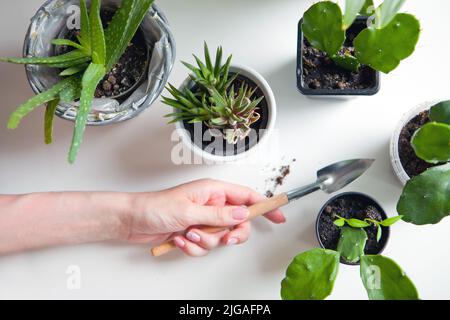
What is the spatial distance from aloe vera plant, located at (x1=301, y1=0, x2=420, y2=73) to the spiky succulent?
0.14m

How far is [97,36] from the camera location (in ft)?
2.34

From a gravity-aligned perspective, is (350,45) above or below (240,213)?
above

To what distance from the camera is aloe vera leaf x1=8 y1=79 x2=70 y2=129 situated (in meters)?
0.66

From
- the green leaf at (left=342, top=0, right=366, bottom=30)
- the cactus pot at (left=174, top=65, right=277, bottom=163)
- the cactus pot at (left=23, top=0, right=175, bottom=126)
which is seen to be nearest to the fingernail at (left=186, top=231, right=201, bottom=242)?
the cactus pot at (left=174, top=65, right=277, bottom=163)

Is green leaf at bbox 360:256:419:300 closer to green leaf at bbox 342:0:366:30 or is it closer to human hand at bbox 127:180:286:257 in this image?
human hand at bbox 127:180:286:257

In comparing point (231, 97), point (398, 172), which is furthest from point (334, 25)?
point (398, 172)

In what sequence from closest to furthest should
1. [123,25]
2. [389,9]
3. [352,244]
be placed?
[389,9], [123,25], [352,244]

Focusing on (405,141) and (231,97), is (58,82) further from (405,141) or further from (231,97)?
(405,141)

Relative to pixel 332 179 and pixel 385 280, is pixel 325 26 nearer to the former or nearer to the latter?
pixel 332 179

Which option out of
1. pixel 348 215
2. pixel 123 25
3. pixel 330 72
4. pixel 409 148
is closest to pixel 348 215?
pixel 348 215

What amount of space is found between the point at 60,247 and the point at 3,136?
0.80 ft

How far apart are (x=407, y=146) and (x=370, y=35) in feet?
0.79

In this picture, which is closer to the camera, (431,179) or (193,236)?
(431,179)

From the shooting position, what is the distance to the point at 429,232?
0.94m
